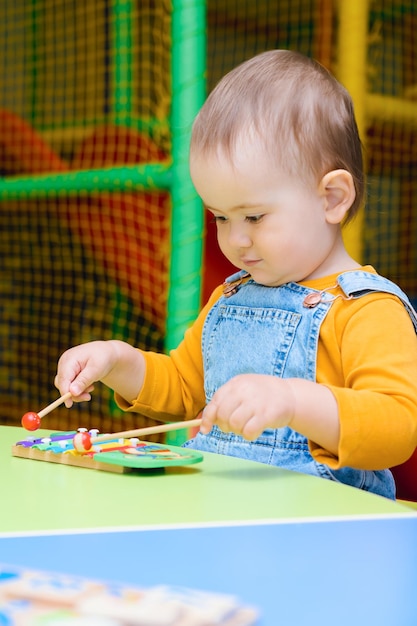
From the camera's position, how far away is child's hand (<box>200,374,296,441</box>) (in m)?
0.84

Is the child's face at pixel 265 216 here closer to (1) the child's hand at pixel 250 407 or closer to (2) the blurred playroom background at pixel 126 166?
(1) the child's hand at pixel 250 407

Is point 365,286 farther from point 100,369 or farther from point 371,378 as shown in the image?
point 100,369

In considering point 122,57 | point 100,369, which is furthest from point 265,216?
point 122,57

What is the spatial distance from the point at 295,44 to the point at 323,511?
11.9 ft

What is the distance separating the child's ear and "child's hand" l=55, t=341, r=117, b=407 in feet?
1.07

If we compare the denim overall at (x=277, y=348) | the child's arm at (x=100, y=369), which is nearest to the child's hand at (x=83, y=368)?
the child's arm at (x=100, y=369)

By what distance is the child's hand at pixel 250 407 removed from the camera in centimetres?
84

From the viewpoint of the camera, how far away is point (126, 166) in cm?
197

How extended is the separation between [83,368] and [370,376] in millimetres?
369

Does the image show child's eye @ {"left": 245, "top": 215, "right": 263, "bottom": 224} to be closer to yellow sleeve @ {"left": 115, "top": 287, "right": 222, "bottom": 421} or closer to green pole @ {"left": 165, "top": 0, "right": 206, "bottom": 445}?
yellow sleeve @ {"left": 115, "top": 287, "right": 222, "bottom": 421}

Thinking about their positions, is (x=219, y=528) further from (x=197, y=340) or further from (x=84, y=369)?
(x=197, y=340)

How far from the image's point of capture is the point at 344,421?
0.90 m

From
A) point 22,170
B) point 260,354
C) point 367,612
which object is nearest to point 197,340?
point 260,354

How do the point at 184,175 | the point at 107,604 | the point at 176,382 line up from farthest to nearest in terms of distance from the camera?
the point at 184,175, the point at 176,382, the point at 107,604
